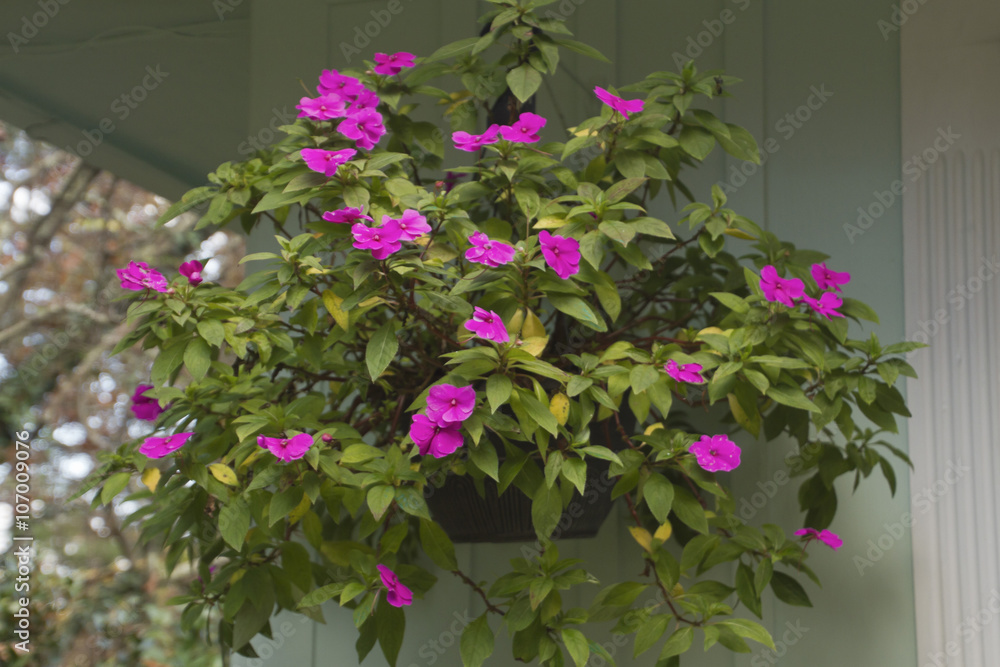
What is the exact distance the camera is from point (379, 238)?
37.1 inches

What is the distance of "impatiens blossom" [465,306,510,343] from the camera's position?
35.2 inches

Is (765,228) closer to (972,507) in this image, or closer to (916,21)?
(916,21)

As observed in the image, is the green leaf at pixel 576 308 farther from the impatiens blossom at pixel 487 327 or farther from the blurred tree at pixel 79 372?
the blurred tree at pixel 79 372

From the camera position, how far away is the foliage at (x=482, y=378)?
39.2 inches

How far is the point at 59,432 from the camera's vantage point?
186 inches

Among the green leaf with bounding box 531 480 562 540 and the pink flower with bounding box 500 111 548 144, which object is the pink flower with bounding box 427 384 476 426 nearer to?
the green leaf with bounding box 531 480 562 540

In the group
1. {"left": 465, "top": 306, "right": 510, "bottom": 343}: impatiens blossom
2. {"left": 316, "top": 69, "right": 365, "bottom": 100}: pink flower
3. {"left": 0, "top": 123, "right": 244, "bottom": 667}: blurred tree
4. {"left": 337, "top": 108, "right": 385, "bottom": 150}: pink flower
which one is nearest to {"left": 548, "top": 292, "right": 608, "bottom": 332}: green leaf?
{"left": 465, "top": 306, "right": 510, "bottom": 343}: impatiens blossom

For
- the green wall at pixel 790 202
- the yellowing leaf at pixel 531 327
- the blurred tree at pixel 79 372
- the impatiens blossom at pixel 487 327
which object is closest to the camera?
the impatiens blossom at pixel 487 327

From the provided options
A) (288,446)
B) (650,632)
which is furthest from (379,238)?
(650,632)

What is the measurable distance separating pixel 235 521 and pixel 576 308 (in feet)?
1.61

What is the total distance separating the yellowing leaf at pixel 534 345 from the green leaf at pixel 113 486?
525 mm

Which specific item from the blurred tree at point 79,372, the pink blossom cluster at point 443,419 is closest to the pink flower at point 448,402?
Answer: the pink blossom cluster at point 443,419

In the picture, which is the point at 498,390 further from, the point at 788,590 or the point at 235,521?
the point at 788,590

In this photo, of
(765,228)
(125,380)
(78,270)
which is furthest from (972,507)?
(78,270)
